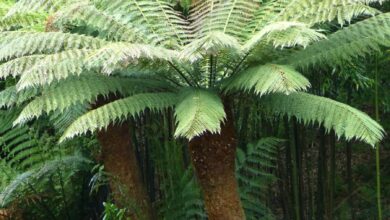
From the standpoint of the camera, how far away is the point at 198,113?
2.11 m

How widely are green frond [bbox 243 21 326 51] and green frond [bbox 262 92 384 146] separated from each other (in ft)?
0.81

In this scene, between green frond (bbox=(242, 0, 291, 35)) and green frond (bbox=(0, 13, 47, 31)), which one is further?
green frond (bbox=(0, 13, 47, 31))

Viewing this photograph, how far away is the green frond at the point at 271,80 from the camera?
2.05 m

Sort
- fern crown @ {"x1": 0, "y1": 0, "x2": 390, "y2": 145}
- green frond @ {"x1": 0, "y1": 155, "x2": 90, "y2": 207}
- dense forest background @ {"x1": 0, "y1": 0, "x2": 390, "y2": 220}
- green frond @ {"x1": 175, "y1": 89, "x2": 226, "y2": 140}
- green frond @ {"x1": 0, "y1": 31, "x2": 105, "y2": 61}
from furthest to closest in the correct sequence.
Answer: green frond @ {"x1": 0, "y1": 155, "x2": 90, "y2": 207} → dense forest background @ {"x1": 0, "y1": 0, "x2": 390, "y2": 220} → green frond @ {"x1": 0, "y1": 31, "x2": 105, "y2": 61} → fern crown @ {"x1": 0, "y1": 0, "x2": 390, "y2": 145} → green frond @ {"x1": 175, "y1": 89, "x2": 226, "y2": 140}

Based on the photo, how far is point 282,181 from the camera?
3.90 metres

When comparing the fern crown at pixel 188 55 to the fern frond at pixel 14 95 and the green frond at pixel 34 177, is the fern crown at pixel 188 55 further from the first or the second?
the green frond at pixel 34 177

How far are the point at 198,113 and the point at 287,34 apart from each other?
0.44 m

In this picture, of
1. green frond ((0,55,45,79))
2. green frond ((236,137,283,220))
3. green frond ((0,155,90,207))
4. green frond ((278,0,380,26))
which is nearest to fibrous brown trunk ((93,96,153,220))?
green frond ((0,155,90,207))

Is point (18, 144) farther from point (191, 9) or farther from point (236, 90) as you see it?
point (236, 90)

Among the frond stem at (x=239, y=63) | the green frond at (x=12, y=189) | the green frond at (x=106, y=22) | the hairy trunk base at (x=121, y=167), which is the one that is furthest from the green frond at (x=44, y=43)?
the green frond at (x=12, y=189)

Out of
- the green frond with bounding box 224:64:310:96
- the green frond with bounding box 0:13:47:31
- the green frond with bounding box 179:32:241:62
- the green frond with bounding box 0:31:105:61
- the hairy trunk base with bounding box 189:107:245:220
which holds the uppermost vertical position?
the green frond with bounding box 0:13:47:31

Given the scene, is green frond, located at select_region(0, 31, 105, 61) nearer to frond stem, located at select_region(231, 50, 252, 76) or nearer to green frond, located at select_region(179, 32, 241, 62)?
green frond, located at select_region(179, 32, 241, 62)

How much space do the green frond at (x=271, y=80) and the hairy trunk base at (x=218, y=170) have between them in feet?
0.86

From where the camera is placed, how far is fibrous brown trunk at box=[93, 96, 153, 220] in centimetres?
309
